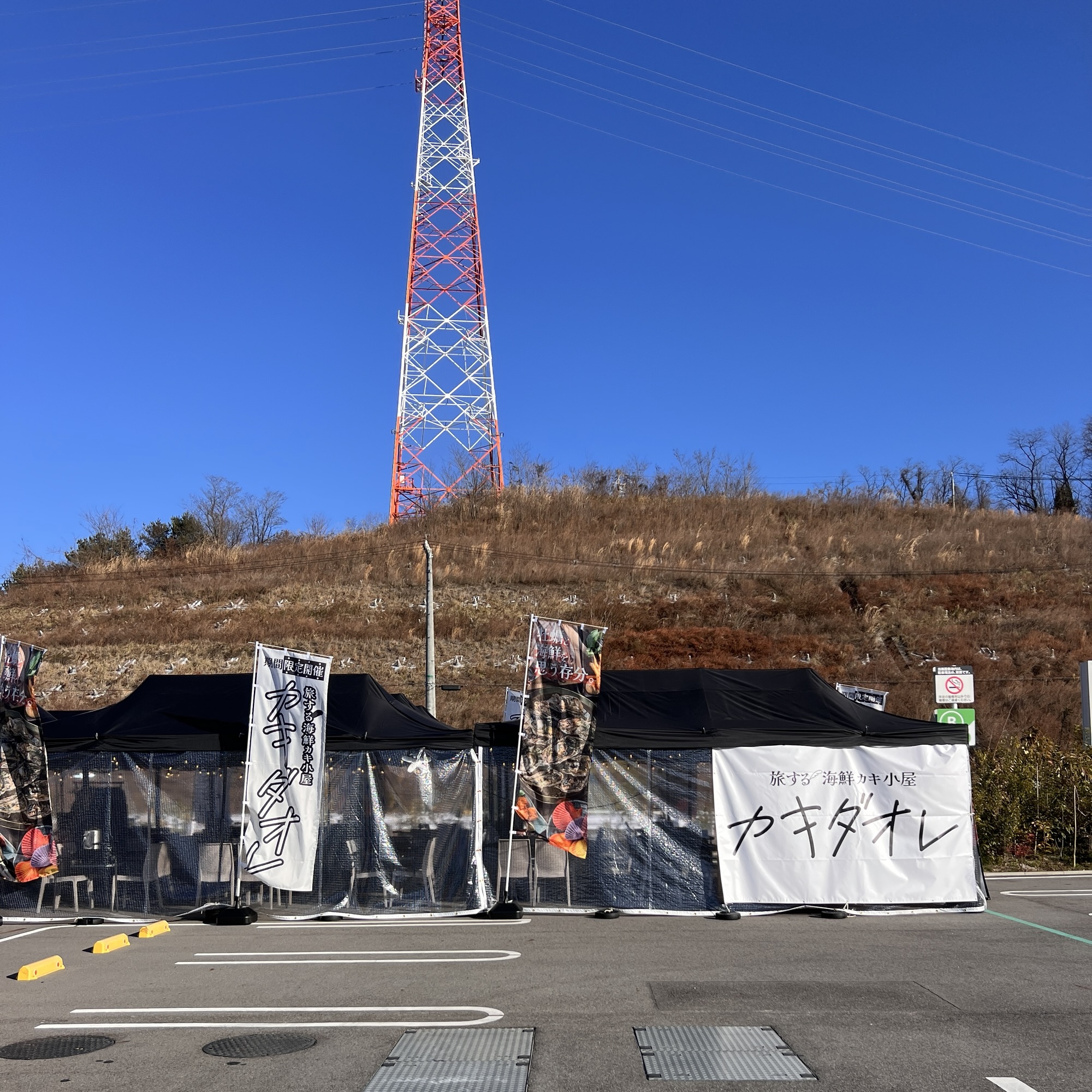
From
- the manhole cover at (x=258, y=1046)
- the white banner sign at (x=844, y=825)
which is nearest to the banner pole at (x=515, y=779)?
the white banner sign at (x=844, y=825)

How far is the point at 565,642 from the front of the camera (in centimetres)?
1327

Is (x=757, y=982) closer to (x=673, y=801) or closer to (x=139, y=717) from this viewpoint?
(x=673, y=801)

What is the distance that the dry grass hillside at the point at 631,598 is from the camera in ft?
117

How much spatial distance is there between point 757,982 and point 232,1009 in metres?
4.32

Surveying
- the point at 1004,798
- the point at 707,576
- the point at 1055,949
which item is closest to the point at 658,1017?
the point at 1055,949

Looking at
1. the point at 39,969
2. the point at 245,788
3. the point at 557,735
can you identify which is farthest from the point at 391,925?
the point at 39,969

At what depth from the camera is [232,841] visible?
43.5ft

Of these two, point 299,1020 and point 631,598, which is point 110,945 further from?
point 631,598

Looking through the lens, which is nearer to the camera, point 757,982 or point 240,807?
point 757,982

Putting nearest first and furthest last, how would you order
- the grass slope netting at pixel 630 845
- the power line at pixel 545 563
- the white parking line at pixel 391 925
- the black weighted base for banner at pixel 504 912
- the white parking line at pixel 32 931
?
the white parking line at pixel 32 931, the white parking line at pixel 391 925, the black weighted base for banner at pixel 504 912, the grass slope netting at pixel 630 845, the power line at pixel 545 563

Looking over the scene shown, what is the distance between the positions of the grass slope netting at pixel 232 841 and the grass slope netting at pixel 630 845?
22.0 inches

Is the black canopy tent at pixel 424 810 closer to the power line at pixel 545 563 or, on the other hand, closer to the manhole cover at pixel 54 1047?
the manhole cover at pixel 54 1047

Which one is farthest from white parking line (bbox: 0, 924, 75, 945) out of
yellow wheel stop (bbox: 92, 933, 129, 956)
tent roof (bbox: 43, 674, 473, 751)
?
tent roof (bbox: 43, 674, 473, 751)

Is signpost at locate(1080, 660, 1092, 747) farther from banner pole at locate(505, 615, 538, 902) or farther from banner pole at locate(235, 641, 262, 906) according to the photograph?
banner pole at locate(235, 641, 262, 906)
